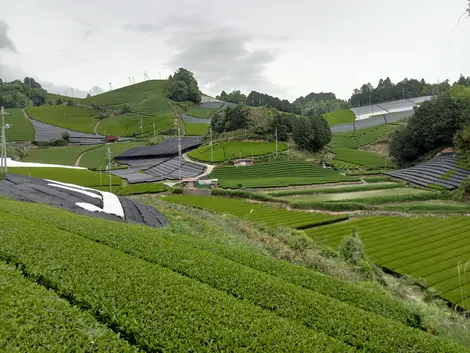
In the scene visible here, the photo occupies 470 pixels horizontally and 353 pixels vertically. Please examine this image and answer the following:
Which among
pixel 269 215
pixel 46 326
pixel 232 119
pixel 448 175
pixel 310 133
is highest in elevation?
pixel 232 119

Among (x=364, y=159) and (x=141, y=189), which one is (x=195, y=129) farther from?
(x=141, y=189)

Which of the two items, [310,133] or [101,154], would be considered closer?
[310,133]

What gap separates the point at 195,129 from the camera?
10994 cm

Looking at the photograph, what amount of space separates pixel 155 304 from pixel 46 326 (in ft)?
7.50

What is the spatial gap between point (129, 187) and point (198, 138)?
46.0 meters

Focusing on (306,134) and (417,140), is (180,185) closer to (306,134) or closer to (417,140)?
(306,134)

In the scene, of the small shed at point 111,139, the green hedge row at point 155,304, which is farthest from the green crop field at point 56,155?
the green hedge row at point 155,304

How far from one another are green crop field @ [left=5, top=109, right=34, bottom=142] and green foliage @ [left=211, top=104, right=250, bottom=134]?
53430mm

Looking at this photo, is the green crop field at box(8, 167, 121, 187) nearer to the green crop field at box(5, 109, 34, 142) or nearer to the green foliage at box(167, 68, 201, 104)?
the green crop field at box(5, 109, 34, 142)

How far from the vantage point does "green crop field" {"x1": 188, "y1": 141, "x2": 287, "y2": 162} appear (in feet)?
238

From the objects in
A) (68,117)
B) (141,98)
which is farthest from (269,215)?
(141,98)

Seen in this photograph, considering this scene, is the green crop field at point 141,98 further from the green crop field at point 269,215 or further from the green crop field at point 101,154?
the green crop field at point 269,215

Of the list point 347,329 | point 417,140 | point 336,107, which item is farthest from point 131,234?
point 336,107

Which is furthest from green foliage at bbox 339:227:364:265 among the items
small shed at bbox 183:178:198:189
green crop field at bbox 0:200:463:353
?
small shed at bbox 183:178:198:189
